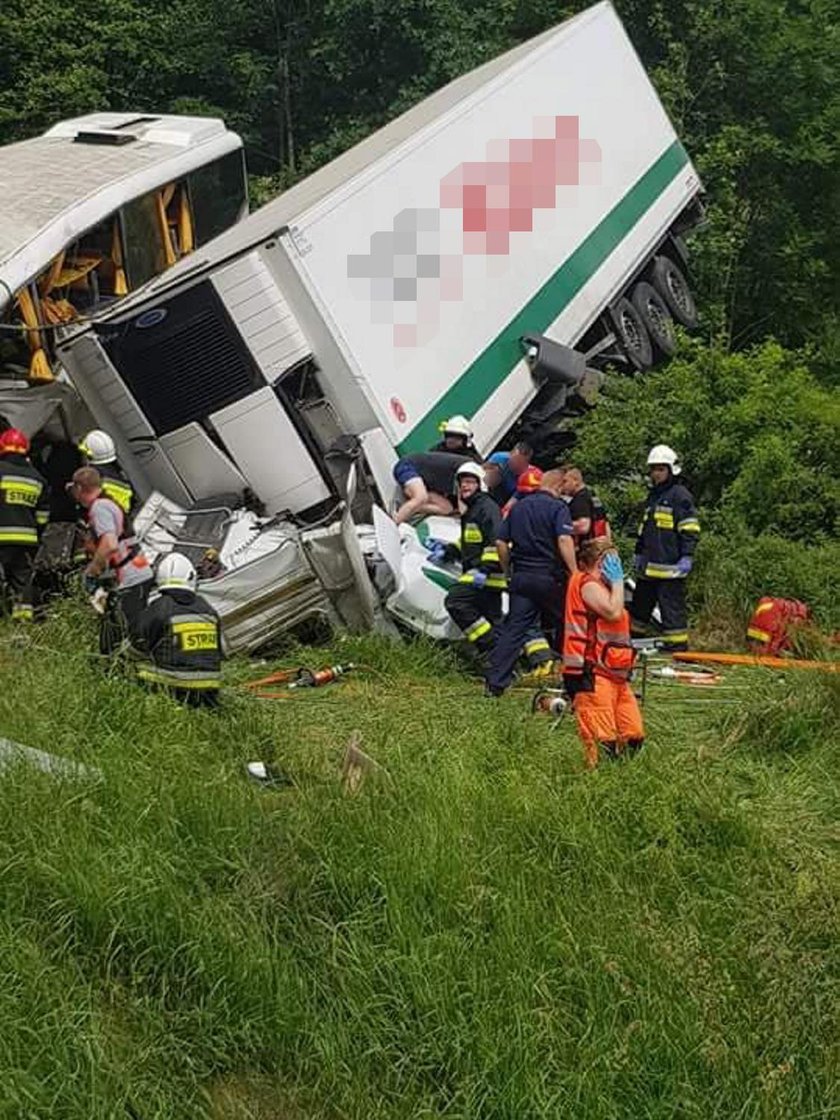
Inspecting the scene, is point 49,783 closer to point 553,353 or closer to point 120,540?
point 120,540

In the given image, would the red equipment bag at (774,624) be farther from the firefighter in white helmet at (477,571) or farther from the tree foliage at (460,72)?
the tree foliage at (460,72)

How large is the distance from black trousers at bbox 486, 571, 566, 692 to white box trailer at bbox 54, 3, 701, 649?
1.27 metres

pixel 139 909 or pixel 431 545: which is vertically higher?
pixel 139 909

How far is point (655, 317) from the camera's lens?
12227 millimetres

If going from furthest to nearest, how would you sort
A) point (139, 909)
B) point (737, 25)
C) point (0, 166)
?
point (737, 25)
point (0, 166)
point (139, 909)

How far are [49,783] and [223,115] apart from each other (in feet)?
53.0

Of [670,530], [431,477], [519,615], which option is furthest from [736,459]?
[519,615]

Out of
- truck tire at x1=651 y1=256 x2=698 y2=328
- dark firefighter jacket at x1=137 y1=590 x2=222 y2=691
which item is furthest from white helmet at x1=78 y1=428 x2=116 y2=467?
truck tire at x1=651 y1=256 x2=698 y2=328

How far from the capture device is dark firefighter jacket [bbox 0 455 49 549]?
24.3 ft

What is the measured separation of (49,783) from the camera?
451 centimetres

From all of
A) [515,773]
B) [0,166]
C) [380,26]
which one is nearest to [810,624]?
[515,773]

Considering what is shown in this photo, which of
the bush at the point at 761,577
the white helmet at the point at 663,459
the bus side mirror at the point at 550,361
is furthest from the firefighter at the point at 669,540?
the bus side mirror at the point at 550,361

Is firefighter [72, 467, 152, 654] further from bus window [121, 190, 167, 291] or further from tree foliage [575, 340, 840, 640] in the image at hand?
tree foliage [575, 340, 840, 640]

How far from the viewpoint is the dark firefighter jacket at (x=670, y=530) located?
26.9ft
